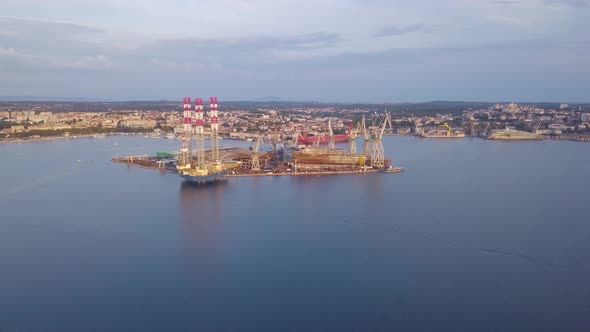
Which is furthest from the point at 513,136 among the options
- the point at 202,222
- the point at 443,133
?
the point at 202,222

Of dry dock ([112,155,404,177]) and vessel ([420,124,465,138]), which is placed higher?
vessel ([420,124,465,138])

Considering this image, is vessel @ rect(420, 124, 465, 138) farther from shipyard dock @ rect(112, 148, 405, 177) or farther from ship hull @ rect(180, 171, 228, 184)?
ship hull @ rect(180, 171, 228, 184)

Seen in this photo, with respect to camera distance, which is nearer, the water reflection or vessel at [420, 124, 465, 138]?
the water reflection

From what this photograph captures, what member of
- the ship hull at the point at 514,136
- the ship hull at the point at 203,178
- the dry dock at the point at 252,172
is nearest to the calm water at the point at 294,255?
the ship hull at the point at 203,178

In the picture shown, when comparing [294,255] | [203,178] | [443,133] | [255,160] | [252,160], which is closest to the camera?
[294,255]

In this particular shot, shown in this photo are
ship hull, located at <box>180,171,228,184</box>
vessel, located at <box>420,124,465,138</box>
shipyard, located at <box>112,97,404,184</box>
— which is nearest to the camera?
ship hull, located at <box>180,171,228,184</box>

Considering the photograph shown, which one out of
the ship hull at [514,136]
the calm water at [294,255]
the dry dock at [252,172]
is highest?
the ship hull at [514,136]

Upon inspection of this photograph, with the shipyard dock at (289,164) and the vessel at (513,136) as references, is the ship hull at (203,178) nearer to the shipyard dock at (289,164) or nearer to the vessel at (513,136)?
the shipyard dock at (289,164)

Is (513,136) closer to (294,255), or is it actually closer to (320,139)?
(320,139)

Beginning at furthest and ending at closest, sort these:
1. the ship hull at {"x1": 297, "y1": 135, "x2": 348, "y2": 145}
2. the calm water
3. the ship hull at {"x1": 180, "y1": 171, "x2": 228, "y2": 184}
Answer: the ship hull at {"x1": 297, "y1": 135, "x2": 348, "y2": 145}
the ship hull at {"x1": 180, "y1": 171, "x2": 228, "y2": 184}
the calm water

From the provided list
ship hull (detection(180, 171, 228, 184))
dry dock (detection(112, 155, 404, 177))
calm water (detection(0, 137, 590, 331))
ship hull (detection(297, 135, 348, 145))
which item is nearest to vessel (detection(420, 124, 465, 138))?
ship hull (detection(297, 135, 348, 145))
